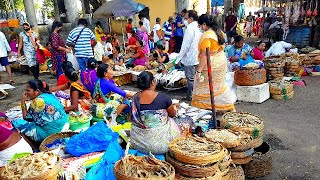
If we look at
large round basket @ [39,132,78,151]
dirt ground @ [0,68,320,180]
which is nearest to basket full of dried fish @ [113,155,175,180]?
large round basket @ [39,132,78,151]

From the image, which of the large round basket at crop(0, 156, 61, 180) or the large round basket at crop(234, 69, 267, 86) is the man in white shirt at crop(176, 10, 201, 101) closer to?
the large round basket at crop(234, 69, 267, 86)

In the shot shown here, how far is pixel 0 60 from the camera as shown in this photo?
28.8ft

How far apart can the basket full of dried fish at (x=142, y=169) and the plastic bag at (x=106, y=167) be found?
373 mm

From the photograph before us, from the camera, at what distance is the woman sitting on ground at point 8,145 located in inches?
135

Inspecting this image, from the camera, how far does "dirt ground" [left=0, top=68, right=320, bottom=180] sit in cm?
418

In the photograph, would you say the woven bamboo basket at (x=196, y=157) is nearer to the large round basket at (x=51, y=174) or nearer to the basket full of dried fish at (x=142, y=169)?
the basket full of dried fish at (x=142, y=169)

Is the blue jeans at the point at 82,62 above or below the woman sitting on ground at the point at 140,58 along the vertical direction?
above

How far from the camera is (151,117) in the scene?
11.3ft

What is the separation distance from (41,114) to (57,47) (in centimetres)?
406

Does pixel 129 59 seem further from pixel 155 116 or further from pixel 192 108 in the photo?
pixel 155 116

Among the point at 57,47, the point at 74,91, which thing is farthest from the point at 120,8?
the point at 74,91

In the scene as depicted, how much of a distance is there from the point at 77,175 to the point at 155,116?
1.02m

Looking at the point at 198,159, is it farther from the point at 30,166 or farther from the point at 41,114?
the point at 41,114

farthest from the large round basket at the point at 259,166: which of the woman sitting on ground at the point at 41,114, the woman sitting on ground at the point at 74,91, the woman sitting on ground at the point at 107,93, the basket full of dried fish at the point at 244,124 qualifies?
the woman sitting on ground at the point at 74,91
